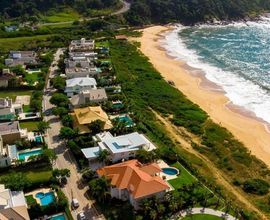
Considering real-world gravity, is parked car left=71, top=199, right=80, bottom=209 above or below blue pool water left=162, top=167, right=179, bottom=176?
below

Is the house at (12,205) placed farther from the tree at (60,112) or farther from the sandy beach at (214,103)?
the sandy beach at (214,103)

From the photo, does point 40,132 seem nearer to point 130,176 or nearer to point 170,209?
point 130,176

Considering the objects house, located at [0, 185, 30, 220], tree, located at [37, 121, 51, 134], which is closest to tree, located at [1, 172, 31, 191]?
house, located at [0, 185, 30, 220]

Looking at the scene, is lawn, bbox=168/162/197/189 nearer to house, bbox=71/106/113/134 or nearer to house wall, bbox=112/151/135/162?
house wall, bbox=112/151/135/162

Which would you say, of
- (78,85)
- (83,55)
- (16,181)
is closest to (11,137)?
(16,181)

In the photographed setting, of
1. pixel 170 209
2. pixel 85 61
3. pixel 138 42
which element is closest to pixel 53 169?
pixel 170 209

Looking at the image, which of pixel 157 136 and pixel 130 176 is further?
pixel 157 136
